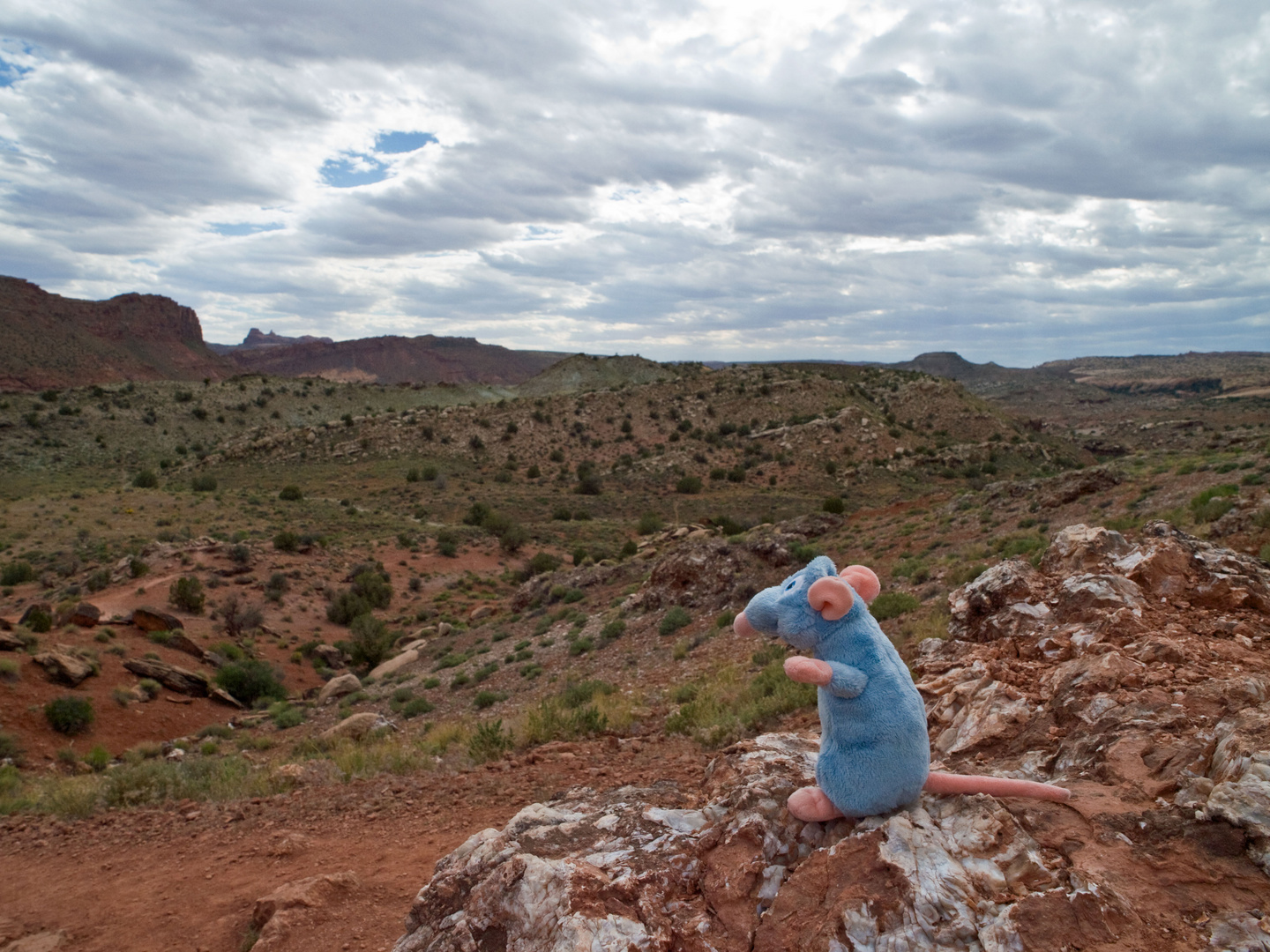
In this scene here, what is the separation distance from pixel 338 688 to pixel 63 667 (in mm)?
5031

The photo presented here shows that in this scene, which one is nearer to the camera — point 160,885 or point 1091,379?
point 160,885

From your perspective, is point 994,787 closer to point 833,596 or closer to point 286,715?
point 833,596

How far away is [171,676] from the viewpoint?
1554cm

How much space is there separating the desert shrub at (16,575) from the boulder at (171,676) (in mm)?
11783

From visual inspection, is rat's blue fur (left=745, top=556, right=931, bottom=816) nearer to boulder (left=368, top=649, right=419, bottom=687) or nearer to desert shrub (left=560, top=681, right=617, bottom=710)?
desert shrub (left=560, top=681, right=617, bottom=710)

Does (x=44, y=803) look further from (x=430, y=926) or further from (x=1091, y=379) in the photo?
(x=1091, y=379)

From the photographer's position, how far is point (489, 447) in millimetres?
53719

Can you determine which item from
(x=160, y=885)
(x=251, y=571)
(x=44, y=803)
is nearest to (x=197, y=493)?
(x=251, y=571)

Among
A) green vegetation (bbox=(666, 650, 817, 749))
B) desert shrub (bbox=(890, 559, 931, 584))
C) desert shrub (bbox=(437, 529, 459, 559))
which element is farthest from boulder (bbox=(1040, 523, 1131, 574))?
desert shrub (bbox=(437, 529, 459, 559))

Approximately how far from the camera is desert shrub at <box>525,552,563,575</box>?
91.0 ft

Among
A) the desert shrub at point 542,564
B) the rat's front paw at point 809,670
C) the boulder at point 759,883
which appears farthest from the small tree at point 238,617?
the rat's front paw at point 809,670

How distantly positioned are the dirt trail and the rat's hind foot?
221 cm

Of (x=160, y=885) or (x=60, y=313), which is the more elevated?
(x=60, y=313)

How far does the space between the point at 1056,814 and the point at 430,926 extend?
3.05 m
